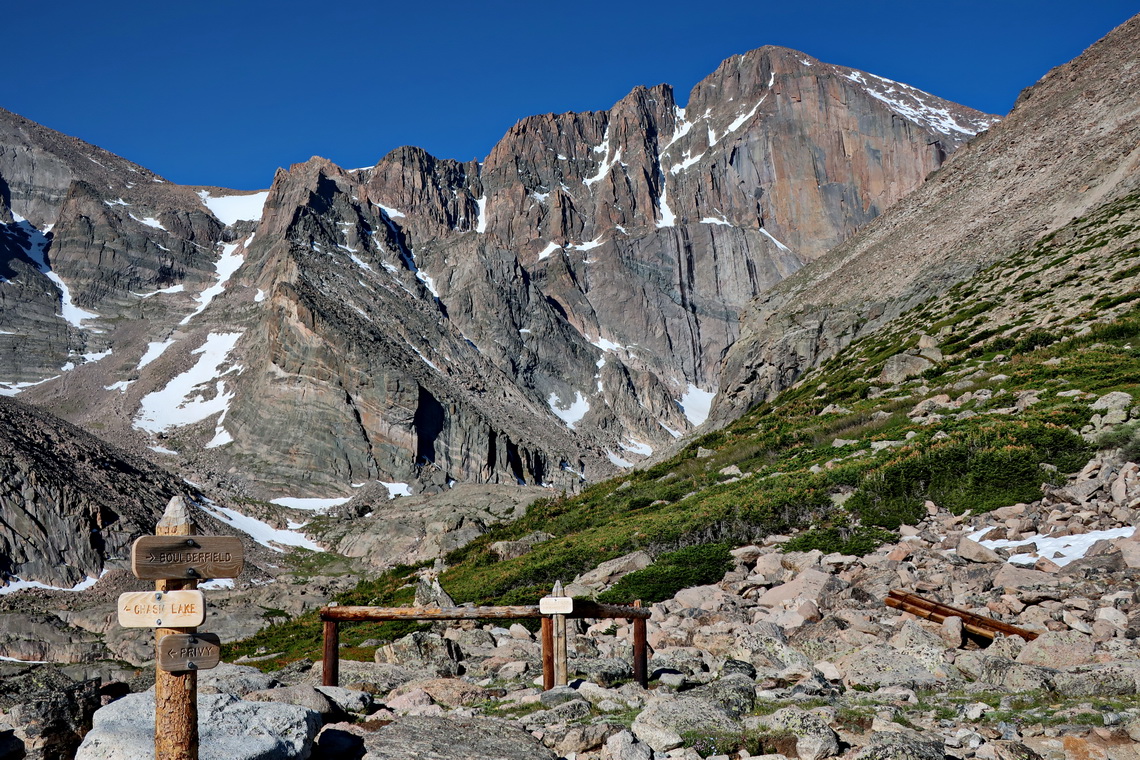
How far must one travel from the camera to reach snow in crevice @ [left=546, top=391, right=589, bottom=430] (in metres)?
188

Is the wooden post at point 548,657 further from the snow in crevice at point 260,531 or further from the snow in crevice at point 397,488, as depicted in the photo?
the snow in crevice at point 397,488

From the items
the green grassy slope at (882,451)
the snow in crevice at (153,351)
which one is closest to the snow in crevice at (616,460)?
the snow in crevice at (153,351)

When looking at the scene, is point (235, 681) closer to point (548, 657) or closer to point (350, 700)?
point (350, 700)

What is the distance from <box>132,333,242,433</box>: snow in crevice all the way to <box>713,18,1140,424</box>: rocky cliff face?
108 m

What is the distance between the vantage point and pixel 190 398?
5743 inches

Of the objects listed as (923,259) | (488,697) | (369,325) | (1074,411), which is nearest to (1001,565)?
(1074,411)

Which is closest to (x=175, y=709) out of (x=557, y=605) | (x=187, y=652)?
(x=187, y=652)

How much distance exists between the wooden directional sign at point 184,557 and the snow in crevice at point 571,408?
584ft

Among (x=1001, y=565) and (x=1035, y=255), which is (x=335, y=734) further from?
(x=1035, y=255)

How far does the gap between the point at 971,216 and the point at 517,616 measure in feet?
185

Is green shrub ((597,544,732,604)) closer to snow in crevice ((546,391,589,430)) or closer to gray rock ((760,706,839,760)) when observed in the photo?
gray rock ((760,706,839,760))

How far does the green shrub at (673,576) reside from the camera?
18844 millimetres

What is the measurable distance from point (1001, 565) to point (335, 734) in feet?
38.9

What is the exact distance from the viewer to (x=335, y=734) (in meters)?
8.58
